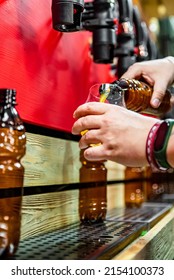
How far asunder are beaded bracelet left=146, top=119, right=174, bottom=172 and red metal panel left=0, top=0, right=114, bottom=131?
415mm

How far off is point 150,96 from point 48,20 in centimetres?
40

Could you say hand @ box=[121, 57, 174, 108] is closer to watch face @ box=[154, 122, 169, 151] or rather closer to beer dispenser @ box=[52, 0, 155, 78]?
beer dispenser @ box=[52, 0, 155, 78]

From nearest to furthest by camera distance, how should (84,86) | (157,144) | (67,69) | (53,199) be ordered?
(157,144)
(53,199)
(67,69)
(84,86)

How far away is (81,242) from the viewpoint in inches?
43.1

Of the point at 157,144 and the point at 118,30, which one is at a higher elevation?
the point at 118,30

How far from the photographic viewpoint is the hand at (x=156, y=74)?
131cm

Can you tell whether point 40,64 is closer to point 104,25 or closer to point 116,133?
point 104,25

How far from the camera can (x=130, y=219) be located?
1639 mm

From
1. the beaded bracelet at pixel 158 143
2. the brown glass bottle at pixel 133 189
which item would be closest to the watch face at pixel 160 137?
the beaded bracelet at pixel 158 143

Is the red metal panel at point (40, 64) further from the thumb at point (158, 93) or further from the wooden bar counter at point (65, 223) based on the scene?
the thumb at point (158, 93)

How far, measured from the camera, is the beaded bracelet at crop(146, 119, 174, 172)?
84cm

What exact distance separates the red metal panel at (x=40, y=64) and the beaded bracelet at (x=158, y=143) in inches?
16.3
